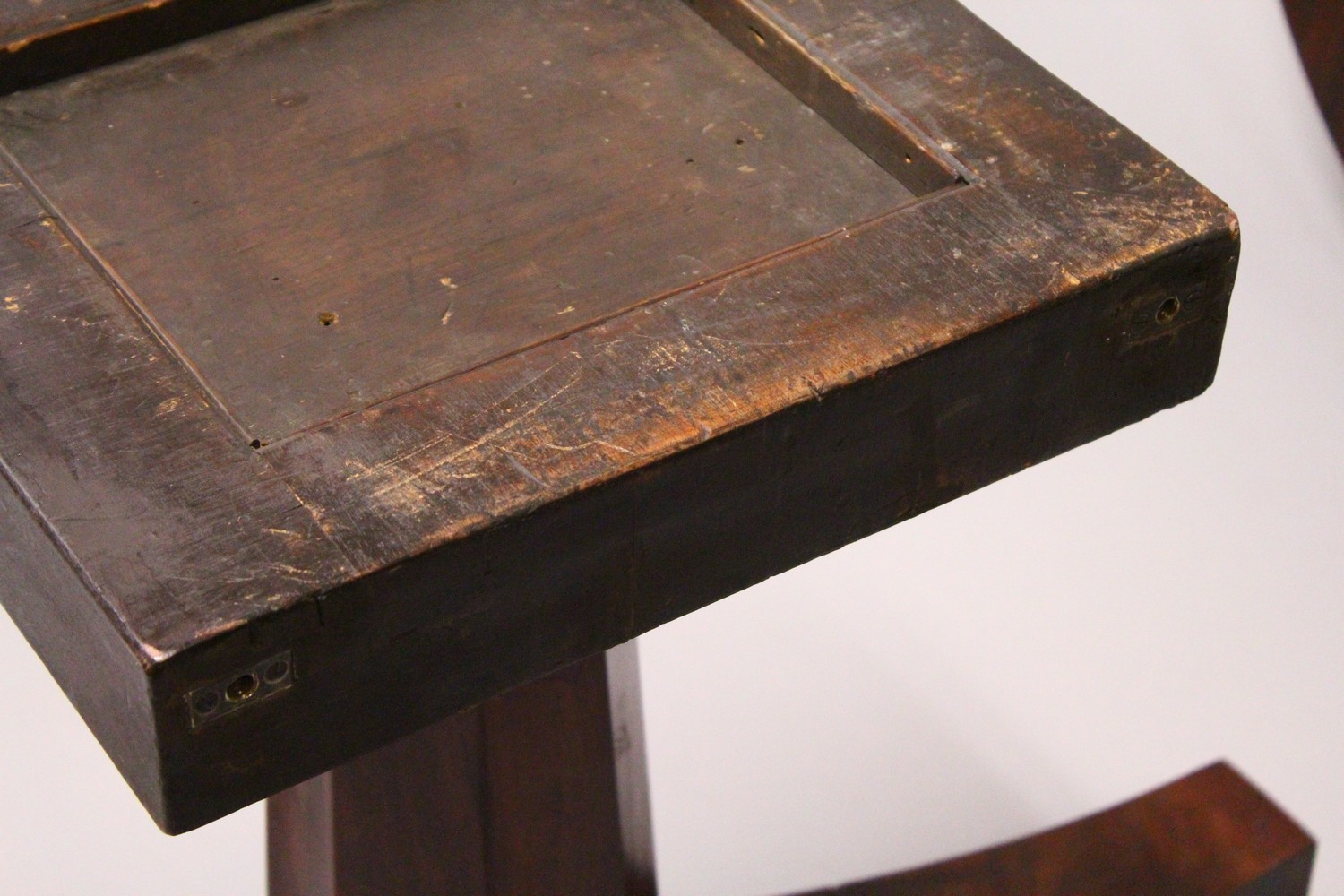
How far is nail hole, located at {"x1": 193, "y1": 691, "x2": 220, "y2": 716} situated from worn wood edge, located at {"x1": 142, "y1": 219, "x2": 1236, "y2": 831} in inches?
0.4

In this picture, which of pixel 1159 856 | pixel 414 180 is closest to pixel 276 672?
pixel 414 180

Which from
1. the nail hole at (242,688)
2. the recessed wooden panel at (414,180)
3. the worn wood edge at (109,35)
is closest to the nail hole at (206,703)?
the nail hole at (242,688)

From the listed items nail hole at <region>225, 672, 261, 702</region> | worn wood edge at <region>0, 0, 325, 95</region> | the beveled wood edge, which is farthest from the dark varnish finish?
nail hole at <region>225, 672, 261, 702</region>

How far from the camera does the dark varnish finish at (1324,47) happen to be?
7.75ft

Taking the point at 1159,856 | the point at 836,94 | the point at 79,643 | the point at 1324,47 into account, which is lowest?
the point at 1159,856

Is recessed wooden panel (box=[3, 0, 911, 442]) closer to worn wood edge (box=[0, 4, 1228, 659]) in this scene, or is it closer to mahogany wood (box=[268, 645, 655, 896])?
worn wood edge (box=[0, 4, 1228, 659])

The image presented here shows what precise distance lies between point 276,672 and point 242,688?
0.05 feet

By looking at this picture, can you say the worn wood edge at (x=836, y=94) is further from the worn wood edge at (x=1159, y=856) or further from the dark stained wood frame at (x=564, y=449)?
the worn wood edge at (x=1159, y=856)

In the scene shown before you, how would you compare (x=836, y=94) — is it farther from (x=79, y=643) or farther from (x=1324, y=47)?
(x=1324, y=47)

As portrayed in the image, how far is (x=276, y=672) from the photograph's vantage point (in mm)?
1062

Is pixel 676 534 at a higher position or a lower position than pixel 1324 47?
higher

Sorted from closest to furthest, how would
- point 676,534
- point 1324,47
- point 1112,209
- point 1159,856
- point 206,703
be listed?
point 206,703
point 676,534
point 1112,209
point 1159,856
point 1324,47

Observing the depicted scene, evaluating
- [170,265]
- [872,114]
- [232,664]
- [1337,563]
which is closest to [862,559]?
[1337,563]

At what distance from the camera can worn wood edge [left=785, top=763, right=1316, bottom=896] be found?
1718mm
